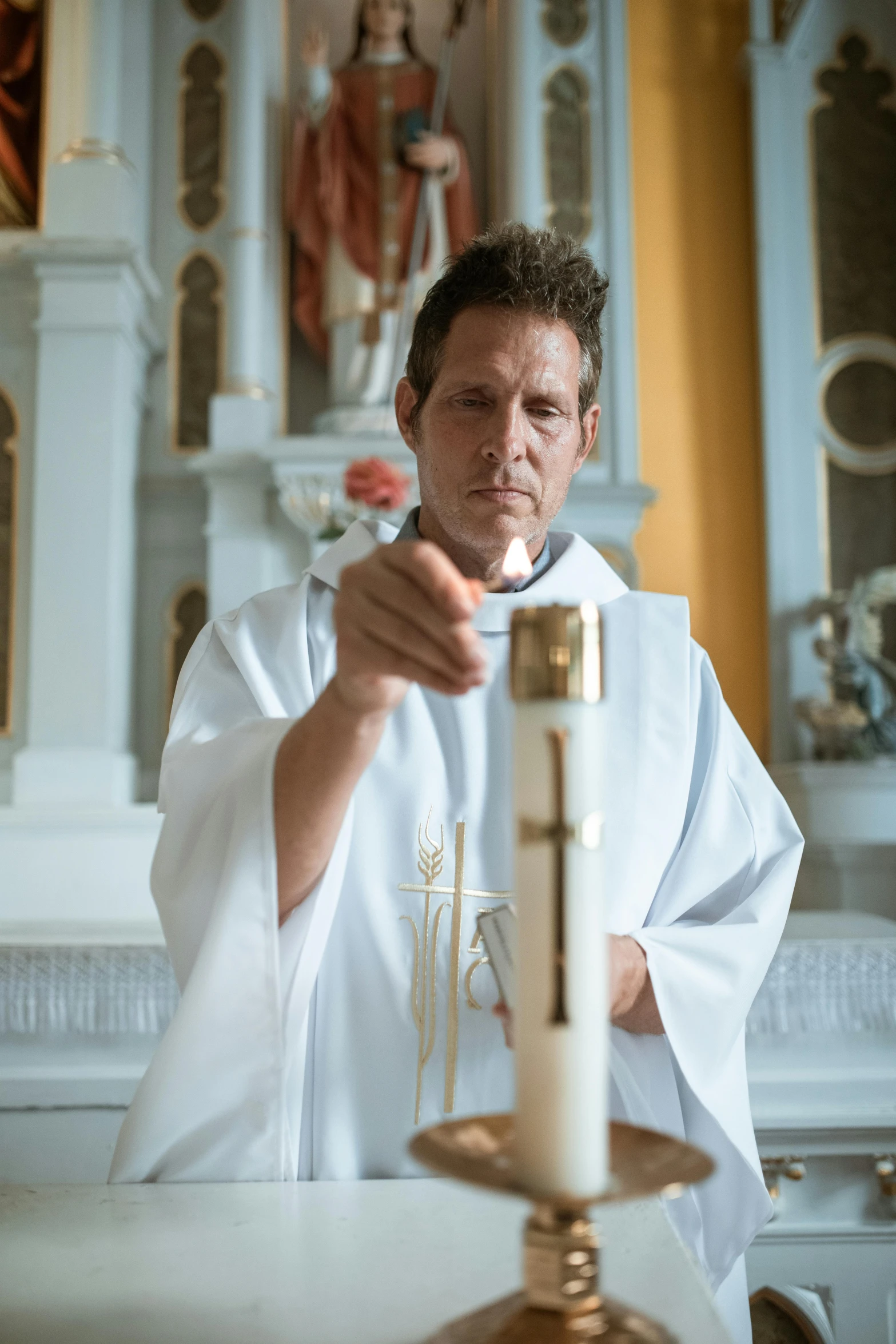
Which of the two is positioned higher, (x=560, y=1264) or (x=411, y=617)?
(x=411, y=617)

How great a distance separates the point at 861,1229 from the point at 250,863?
1.59 meters

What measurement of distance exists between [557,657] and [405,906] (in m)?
0.95

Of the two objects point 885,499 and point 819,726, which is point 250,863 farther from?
point 885,499

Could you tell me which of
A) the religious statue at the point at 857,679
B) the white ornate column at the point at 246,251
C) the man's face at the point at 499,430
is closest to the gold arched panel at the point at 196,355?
the white ornate column at the point at 246,251

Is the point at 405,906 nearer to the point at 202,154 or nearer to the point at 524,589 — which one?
the point at 524,589

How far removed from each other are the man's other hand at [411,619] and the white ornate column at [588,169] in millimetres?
3511

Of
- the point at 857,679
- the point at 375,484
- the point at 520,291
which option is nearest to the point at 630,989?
the point at 520,291

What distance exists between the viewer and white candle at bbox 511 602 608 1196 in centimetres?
58

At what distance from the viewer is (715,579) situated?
4.46 metres

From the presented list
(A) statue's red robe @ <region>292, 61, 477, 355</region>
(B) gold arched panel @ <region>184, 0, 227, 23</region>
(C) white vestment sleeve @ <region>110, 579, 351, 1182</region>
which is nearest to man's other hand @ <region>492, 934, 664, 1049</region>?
(C) white vestment sleeve @ <region>110, 579, 351, 1182</region>

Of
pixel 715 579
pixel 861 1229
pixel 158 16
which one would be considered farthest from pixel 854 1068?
pixel 158 16

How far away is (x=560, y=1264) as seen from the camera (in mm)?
613

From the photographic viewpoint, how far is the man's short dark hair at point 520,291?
5.23ft

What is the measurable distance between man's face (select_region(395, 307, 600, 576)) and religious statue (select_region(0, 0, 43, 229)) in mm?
3581
